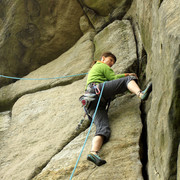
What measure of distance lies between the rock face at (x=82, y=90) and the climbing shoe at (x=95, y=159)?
0.09 m

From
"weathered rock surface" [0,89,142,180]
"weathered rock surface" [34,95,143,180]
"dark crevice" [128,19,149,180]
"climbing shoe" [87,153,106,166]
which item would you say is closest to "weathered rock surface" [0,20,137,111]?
"dark crevice" [128,19,149,180]

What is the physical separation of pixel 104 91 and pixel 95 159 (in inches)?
49.1

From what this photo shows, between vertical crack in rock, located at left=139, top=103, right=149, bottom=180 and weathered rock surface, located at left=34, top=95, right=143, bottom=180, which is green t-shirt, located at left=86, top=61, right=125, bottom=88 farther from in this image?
vertical crack in rock, located at left=139, top=103, right=149, bottom=180

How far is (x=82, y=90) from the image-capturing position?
6246 mm

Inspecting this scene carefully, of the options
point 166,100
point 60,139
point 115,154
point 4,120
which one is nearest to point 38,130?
point 60,139

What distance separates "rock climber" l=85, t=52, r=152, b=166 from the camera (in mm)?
4246

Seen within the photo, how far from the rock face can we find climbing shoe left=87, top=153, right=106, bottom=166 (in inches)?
3.5

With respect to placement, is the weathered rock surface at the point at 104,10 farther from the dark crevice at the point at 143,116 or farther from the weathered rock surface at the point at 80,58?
the dark crevice at the point at 143,116

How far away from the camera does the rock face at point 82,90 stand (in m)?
2.99

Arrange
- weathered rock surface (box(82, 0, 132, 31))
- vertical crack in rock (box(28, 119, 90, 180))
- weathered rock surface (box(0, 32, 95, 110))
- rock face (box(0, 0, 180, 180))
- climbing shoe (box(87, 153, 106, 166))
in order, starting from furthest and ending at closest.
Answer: weathered rock surface (box(82, 0, 132, 31)) < weathered rock surface (box(0, 32, 95, 110)) < vertical crack in rock (box(28, 119, 90, 180)) < climbing shoe (box(87, 153, 106, 166)) < rock face (box(0, 0, 180, 180))

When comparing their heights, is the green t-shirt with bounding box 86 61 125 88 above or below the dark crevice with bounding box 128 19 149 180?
above

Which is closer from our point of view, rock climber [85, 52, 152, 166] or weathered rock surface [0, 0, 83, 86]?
rock climber [85, 52, 152, 166]

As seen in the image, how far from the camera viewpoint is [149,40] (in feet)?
15.8

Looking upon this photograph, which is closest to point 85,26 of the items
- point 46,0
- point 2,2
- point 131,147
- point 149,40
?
point 46,0
